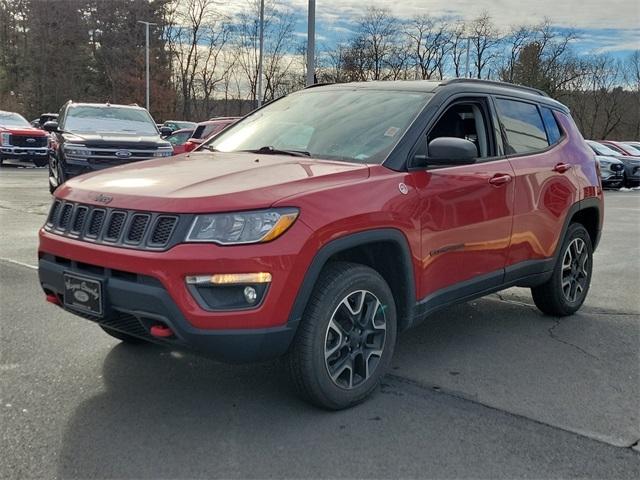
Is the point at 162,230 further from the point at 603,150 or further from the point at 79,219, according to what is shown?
the point at 603,150

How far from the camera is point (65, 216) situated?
3514 millimetres

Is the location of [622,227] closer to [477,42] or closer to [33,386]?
[33,386]

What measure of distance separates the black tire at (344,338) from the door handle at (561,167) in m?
2.24

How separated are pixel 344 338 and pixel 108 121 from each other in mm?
10683

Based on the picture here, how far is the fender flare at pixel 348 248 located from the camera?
10.1 feet

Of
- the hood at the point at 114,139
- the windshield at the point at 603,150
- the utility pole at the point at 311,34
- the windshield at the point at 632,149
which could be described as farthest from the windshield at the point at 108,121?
the windshield at the point at 632,149

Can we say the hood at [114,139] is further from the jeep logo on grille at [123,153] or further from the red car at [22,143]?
the red car at [22,143]

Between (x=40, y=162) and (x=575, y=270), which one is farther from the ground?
(x=40, y=162)

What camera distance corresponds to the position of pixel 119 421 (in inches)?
129

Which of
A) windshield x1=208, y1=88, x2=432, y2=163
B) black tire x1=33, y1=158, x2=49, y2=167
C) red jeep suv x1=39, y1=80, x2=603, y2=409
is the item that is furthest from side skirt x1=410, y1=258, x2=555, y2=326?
black tire x1=33, y1=158, x2=49, y2=167

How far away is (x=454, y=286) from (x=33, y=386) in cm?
261

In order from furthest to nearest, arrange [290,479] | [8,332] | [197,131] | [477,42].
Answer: [477,42], [197,131], [8,332], [290,479]

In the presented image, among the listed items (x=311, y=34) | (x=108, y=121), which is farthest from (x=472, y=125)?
(x=311, y=34)

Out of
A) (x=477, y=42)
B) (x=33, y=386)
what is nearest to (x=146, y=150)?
(x=33, y=386)
